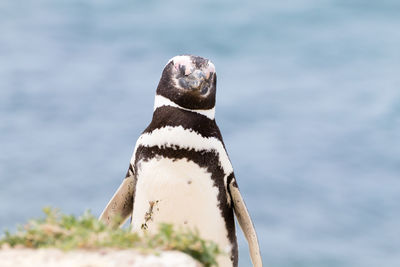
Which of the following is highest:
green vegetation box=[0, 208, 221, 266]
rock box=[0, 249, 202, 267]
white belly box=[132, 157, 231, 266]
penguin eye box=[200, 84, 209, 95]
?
penguin eye box=[200, 84, 209, 95]

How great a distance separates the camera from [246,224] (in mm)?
7566

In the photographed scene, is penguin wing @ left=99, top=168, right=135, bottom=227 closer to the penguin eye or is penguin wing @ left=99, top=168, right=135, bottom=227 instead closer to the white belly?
the white belly

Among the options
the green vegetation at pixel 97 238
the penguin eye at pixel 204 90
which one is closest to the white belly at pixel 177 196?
the penguin eye at pixel 204 90

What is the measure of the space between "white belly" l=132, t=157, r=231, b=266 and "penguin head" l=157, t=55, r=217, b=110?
2.04 ft

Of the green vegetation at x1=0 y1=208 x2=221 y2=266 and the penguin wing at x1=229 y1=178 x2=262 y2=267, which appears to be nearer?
the green vegetation at x1=0 y1=208 x2=221 y2=266

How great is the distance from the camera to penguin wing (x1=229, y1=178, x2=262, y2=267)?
747cm

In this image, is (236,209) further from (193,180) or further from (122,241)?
(122,241)

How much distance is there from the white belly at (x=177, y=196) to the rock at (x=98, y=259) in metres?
3.03

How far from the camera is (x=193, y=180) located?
6.97 m

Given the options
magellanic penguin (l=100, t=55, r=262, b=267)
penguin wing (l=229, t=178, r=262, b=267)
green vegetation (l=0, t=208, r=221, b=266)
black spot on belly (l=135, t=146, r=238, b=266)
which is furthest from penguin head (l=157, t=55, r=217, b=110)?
green vegetation (l=0, t=208, r=221, b=266)

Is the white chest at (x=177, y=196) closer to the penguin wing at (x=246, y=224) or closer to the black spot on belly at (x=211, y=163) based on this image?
the black spot on belly at (x=211, y=163)

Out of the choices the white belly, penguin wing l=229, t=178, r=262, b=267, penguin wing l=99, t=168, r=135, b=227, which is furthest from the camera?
penguin wing l=99, t=168, r=135, b=227

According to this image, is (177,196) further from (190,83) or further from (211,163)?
(190,83)

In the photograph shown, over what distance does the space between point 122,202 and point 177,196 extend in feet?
3.25
